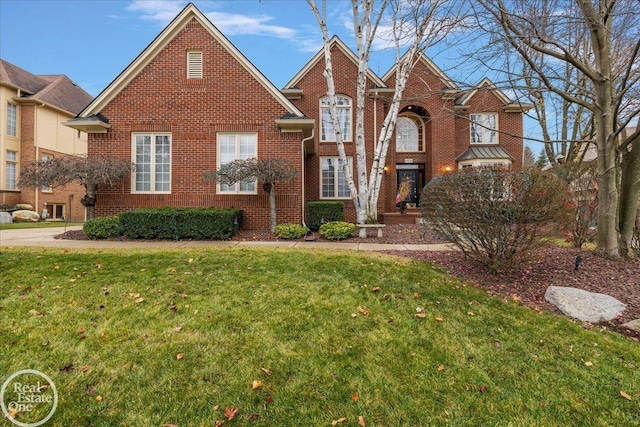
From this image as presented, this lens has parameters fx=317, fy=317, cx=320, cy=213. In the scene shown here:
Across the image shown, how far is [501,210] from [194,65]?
35.1ft

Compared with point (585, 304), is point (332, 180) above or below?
above

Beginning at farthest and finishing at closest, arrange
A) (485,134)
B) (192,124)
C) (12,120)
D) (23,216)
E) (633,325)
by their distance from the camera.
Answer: (12,120), (485,134), (23,216), (192,124), (633,325)

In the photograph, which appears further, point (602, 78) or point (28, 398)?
point (602, 78)

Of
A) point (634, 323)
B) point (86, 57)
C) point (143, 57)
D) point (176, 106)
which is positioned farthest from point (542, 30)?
point (86, 57)

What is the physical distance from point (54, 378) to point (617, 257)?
28.0ft

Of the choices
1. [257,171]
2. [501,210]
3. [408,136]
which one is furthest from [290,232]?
[408,136]

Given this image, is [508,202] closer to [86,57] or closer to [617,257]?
[617,257]

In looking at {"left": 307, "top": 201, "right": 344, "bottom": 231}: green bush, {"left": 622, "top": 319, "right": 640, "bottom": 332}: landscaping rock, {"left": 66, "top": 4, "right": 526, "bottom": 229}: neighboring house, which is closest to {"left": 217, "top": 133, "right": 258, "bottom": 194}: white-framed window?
{"left": 66, "top": 4, "right": 526, "bottom": 229}: neighboring house

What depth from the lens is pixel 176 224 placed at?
29.5ft

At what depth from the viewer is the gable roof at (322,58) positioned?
52.1 ft

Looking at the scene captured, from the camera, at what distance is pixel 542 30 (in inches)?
232

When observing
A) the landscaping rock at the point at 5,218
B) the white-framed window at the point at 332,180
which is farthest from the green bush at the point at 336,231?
the landscaping rock at the point at 5,218

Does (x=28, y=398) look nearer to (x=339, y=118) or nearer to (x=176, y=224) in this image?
(x=176, y=224)

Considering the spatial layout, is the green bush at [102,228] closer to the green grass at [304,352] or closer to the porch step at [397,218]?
the green grass at [304,352]
